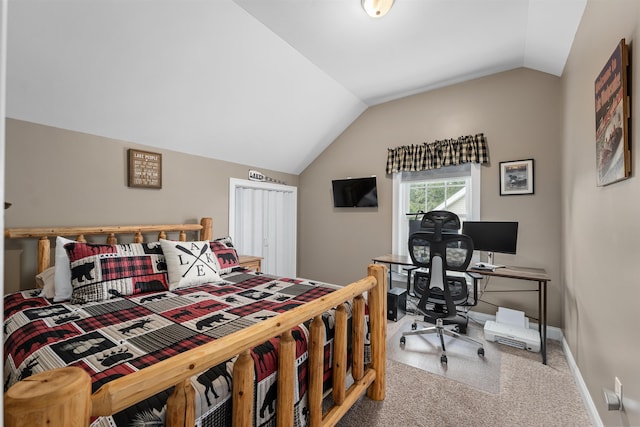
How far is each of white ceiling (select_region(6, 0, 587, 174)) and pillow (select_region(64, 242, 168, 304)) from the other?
1.14m

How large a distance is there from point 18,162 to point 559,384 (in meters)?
4.33

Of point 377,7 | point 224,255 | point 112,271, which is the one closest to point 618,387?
point 377,7

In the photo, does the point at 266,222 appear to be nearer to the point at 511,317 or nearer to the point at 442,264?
the point at 442,264

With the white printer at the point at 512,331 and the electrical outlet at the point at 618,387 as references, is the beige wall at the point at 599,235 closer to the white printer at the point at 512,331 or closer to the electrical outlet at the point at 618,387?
the electrical outlet at the point at 618,387

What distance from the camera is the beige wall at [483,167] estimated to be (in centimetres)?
289

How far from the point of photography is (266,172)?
4242mm

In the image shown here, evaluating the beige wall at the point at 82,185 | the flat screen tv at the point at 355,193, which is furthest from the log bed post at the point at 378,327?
the beige wall at the point at 82,185

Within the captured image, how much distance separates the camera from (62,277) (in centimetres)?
196

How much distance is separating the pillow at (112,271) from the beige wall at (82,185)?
51cm

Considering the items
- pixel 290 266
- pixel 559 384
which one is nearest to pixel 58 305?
pixel 290 266

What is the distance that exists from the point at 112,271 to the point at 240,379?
1595mm

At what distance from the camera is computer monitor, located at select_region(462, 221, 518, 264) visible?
278 centimetres

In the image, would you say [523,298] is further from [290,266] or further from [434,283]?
[290,266]

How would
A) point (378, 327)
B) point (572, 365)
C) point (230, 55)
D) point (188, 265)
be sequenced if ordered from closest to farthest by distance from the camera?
point (378, 327) < point (572, 365) < point (188, 265) < point (230, 55)
